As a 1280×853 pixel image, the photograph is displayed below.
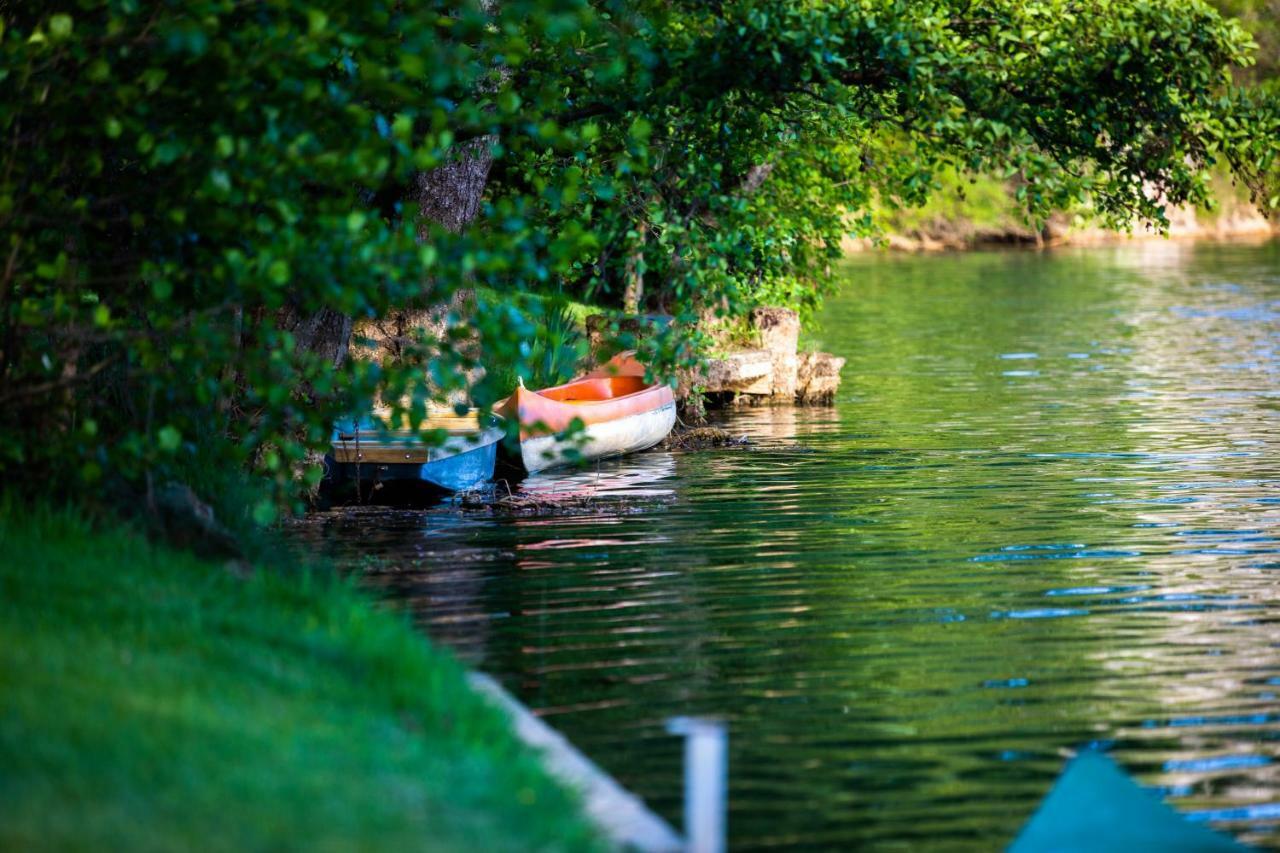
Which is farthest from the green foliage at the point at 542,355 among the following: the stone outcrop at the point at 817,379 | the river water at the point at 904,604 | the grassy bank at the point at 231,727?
the stone outcrop at the point at 817,379

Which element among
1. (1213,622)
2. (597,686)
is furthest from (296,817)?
(1213,622)

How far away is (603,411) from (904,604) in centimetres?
920

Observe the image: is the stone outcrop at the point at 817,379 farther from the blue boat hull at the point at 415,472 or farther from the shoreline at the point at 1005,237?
the shoreline at the point at 1005,237

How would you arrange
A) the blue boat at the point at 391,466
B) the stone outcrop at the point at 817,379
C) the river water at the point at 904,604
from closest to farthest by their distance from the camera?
the river water at the point at 904,604, the blue boat at the point at 391,466, the stone outcrop at the point at 817,379

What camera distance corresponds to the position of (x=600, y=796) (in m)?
7.05

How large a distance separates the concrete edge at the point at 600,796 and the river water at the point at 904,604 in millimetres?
517

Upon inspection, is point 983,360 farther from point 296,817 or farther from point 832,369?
point 296,817

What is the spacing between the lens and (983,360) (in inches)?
1310

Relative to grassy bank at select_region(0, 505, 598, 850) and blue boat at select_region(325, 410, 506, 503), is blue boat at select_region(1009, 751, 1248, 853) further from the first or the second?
blue boat at select_region(325, 410, 506, 503)

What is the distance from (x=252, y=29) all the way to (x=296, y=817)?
490 cm

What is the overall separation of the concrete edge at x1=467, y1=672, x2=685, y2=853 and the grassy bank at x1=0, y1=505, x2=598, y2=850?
0.17 meters

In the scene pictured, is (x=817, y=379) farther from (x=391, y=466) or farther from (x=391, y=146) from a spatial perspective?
(x=391, y=146)

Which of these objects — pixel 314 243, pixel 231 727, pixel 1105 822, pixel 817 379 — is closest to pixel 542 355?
A: pixel 314 243

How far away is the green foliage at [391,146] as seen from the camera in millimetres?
9359
